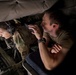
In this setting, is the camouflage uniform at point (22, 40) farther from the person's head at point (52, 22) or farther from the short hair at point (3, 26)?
the person's head at point (52, 22)

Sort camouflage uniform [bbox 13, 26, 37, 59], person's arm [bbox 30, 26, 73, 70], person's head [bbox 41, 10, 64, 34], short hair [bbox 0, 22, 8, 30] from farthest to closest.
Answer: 1. camouflage uniform [bbox 13, 26, 37, 59]
2. short hair [bbox 0, 22, 8, 30]
3. person's head [bbox 41, 10, 64, 34]
4. person's arm [bbox 30, 26, 73, 70]

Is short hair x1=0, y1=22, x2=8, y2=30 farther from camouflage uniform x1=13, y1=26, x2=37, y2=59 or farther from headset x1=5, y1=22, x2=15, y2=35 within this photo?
camouflage uniform x1=13, y1=26, x2=37, y2=59

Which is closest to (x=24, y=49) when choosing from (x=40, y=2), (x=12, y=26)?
(x=12, y=26)

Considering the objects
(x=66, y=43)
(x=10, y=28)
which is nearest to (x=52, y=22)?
(x=66, y=43)

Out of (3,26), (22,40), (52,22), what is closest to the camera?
(52,22)

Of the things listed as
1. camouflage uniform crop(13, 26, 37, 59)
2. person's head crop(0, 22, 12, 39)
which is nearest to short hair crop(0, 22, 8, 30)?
person's head crop(0, 22, 12, 39)

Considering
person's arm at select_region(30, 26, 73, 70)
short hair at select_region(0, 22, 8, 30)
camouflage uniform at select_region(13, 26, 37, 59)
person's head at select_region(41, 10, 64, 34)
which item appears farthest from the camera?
camouflage uniform at select_region(13, 26, 37, 59)

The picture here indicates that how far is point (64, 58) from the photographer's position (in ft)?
3.50

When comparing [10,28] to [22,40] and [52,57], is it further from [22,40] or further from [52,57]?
[52,57]

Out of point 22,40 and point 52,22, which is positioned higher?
point 52,22

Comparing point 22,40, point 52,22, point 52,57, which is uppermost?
point 52,22

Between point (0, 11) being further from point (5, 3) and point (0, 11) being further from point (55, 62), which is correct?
point (55, 62)

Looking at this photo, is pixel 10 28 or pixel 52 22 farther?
pixel 10 28

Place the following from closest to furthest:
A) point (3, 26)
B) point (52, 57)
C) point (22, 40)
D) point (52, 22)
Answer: point (52, 57) < point (52, 22) < point (3, 26) < point (22, 40)
